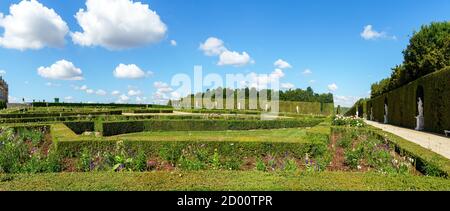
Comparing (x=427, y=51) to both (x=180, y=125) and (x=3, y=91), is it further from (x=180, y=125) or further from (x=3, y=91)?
(x=3, y=91)

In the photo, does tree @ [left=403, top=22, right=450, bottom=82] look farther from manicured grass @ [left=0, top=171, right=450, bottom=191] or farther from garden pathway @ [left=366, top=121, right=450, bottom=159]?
manicured grass @ [left=0, top=171, right=450, bottom=191]

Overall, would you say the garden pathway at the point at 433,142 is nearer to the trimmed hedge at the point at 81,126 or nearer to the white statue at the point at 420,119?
the white statue at the point at 420,119

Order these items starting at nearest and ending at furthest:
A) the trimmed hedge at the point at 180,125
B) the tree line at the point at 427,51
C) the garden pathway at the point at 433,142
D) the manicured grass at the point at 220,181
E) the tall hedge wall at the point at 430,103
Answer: the manicured grass at the point at 220,181
the garden pathway at the point at 433,142
the tall hedge wall at the point at 430,103
the trimmed hedge at the point at 180,125
the tree line at the point at 427,51

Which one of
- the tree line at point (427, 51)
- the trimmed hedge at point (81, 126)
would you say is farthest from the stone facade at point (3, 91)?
the tree line at point (427, 51)

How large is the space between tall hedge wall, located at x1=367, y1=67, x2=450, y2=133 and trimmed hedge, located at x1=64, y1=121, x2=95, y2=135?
15666 mm

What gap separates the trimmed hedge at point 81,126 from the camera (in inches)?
615

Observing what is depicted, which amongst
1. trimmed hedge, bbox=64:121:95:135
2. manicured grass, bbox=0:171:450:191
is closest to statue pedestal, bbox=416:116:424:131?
manicured grass, bbox=0:171:450:191

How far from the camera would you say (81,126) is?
16.1 meters

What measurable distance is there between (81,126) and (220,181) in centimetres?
1332

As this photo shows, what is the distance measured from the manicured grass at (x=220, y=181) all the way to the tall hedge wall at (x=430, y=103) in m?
11.4

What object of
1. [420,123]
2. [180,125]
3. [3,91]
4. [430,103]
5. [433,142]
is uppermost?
[3,91]

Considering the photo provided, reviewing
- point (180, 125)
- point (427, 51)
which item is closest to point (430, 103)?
point (180, 125)
